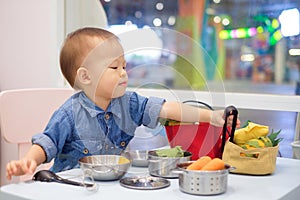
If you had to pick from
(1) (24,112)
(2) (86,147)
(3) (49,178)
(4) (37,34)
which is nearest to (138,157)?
(2) (86,147)

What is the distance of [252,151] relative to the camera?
0.97m

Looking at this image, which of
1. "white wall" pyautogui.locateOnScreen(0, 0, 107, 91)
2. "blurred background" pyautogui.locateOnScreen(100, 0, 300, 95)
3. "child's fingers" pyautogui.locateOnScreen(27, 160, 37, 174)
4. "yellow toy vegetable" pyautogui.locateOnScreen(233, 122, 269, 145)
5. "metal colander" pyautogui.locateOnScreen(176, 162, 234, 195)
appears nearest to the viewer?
"metal colander" pyautogui.locateOnScreen(176, 162, 234, 195)

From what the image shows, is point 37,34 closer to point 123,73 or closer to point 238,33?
point 238,33

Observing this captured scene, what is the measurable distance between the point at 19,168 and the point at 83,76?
0.32m

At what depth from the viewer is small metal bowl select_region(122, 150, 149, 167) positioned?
1.05 meters

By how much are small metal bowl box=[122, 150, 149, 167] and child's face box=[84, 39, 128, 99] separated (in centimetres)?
16

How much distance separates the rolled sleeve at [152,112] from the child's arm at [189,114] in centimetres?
1

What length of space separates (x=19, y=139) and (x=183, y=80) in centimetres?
67

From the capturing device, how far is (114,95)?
3.69 ft

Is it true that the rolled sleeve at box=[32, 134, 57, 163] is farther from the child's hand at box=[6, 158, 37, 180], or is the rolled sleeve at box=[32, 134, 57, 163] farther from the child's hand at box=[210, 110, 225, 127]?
the child's hand at box=[210, 110, 225, 127]

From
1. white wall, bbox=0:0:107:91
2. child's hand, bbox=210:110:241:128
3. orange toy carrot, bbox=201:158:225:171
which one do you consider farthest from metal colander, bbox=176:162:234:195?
white wall, bbox=0:0:107:91

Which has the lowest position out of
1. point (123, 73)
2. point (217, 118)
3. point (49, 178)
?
point (49, 178)

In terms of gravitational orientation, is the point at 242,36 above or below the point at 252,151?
above

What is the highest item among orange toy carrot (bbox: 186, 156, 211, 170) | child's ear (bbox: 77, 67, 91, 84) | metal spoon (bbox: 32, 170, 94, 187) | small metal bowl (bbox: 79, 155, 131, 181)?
child's ear (bbox: 77, 67, 91, 84)
